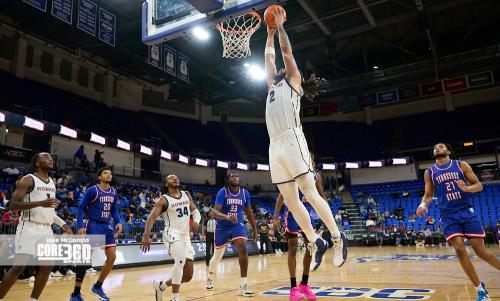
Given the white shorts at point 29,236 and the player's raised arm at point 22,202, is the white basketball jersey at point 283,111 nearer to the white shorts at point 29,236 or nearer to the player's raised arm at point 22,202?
the player's raised arm at point 22,202

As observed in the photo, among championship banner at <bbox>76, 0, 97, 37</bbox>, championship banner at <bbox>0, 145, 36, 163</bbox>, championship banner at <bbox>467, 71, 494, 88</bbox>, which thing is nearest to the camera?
championship banner at <bbox>76, 0, 97, 37</bbox>

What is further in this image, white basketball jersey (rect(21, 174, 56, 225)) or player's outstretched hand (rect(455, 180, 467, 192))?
white basketball jersey (rect(21, 174, 56, 225))

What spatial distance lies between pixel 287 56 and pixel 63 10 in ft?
41.9

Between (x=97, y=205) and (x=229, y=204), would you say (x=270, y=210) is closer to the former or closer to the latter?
(x=229, y=204)

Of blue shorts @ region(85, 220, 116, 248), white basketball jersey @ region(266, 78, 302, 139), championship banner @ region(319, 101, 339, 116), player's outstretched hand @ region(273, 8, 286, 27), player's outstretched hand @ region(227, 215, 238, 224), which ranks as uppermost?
championship banner @ region(319, 101, 339, 116)

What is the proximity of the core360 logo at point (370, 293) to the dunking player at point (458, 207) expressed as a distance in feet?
2.86

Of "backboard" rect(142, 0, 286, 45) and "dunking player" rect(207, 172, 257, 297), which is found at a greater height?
"backboard" rect(142, 0, 286, 45)

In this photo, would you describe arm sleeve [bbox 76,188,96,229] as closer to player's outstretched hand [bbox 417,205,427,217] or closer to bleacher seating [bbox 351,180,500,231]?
player's outstretched hand [bbox 417,205,427,217]

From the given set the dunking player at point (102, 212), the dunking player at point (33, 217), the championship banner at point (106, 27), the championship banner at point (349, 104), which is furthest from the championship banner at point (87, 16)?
the championship banner at point (349, 104)

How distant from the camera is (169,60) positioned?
1909cm

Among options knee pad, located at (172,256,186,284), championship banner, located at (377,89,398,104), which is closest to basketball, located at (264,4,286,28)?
knee pad, located at (172,256,186,284)

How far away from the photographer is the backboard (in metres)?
8.55

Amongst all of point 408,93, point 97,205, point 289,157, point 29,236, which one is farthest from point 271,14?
point 408,93

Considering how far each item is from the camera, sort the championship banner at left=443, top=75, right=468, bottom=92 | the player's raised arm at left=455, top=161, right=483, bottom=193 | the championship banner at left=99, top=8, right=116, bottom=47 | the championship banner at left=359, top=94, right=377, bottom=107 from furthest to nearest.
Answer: the championship banner at left=359, top=94, right=377, bottom=107
the championship banner at left=443, top=75, right=468, bottom=92
the championship banner at left=99, top=8, right=116, bottom=47
the player's raised arm at left=455, top=161, right=483, bottom=193
